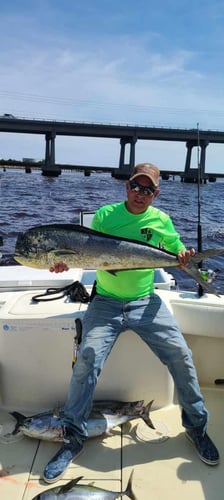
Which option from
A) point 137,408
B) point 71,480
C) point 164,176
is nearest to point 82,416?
point 71,480

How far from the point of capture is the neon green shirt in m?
3.27

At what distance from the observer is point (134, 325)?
3160 millimetres

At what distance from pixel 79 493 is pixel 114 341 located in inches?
40.6

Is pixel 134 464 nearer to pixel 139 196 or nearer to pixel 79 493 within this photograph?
pixel 79 493

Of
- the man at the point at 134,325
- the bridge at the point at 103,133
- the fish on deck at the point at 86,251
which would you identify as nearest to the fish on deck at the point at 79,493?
the man at the point at 134,325

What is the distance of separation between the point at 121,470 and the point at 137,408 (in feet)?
1.88

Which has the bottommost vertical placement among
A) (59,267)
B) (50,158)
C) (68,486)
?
(68,486)

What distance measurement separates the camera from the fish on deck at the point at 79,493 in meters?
2.54

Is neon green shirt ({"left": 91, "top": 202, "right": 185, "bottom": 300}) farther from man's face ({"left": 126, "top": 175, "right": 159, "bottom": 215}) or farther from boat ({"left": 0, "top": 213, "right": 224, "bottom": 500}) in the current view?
boat ({"left": 0, "top": 213, "right": 224, "bottom": 500})

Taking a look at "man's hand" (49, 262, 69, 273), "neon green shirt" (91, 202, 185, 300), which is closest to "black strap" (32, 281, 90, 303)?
"neon green shirt" (91, 202, 185, 300)

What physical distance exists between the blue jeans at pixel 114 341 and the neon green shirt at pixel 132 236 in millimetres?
89

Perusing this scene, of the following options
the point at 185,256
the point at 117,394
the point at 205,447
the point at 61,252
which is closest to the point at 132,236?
the point at 185,256

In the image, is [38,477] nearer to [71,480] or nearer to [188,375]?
[71,480]

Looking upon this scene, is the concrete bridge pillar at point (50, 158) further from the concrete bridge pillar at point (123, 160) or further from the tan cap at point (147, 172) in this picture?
the tan cap at point (147, 172)
